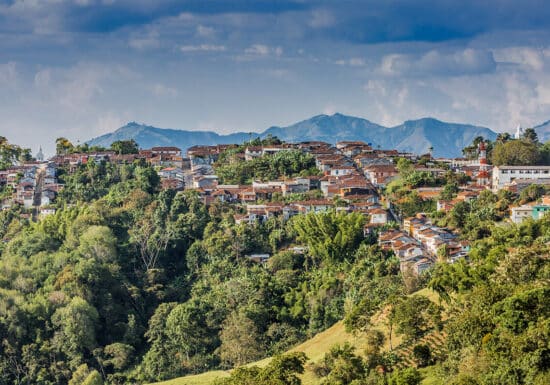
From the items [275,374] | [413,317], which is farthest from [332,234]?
[275,374]

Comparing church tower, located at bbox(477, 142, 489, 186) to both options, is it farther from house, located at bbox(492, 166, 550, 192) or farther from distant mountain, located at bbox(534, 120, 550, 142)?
distant mountain, located at bbox(534, 120, 550, 142)

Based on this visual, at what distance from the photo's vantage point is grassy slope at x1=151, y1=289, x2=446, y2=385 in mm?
21734

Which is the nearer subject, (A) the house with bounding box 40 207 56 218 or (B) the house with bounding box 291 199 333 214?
(B) the house with bounding box 291 199 333 214

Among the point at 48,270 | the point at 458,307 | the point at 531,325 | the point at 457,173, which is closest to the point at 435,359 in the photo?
the point at 458,307

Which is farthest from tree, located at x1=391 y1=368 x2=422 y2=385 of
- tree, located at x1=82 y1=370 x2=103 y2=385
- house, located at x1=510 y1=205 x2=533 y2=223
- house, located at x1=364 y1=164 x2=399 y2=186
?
house, located at x1=364 y1=164 x2=399 y2=186

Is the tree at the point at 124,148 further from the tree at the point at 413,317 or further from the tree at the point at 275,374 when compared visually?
the tree at the point at 275,374

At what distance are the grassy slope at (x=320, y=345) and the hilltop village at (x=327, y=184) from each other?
4901mm

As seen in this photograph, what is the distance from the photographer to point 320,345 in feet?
83.5

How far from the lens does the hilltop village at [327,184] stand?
108 feet

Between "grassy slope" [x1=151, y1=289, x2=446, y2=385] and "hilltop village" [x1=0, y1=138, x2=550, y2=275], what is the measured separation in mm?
4901

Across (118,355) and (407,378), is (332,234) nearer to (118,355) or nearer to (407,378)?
(118,355)

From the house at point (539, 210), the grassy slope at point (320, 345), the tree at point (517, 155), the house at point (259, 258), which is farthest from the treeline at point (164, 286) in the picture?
the tree at point (517, 155)

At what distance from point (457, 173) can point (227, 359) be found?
21.1m

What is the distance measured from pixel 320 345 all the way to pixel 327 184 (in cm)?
1792
